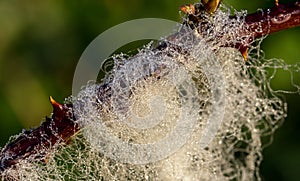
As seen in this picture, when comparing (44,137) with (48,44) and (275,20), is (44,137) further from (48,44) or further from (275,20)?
(48,44)

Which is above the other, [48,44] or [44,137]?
[48,44]

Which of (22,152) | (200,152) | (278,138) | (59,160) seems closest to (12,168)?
(22,152)

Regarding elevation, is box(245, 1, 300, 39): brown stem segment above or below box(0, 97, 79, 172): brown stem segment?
above

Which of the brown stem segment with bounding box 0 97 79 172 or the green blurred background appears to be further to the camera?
the green blurred background

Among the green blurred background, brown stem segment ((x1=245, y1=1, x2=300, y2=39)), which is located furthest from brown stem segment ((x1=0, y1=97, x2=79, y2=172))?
the green blurred background

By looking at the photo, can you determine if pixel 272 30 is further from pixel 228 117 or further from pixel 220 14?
pixel 228 117

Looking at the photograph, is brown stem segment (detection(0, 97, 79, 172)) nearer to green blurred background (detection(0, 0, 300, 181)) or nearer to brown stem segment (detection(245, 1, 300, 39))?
brown stem segment (detection(245, 1, 300, 39))

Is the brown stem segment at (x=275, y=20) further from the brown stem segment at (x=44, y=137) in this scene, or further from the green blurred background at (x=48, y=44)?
Result: the green blurred background at (x=48, y=44)

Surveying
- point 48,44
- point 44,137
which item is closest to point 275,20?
point 44,137
